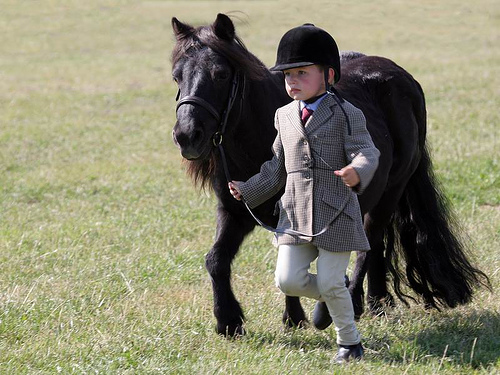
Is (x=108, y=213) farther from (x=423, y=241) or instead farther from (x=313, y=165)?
(x=313, y=165)

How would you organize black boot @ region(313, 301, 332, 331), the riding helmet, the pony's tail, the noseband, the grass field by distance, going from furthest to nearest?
the pony's tail < black boot @ region(313, 301, 332, 331) < the grass field < the noseband < the riding helmet

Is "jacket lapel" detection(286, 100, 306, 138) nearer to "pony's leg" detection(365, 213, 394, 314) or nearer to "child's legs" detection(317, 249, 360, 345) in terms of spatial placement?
"child's legs" detection(317, 249, 360, 345)

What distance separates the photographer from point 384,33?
86.9 feet

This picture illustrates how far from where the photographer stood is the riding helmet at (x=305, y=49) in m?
4.15

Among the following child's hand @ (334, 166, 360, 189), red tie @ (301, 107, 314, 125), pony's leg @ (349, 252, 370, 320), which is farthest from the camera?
pony's leg @ (349, 252, 370, 320)

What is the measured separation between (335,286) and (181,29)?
5.70 feet

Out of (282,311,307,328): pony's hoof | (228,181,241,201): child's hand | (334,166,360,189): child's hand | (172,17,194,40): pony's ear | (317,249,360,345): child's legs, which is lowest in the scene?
(282,311,307,328): pony's hoof

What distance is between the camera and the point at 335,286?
166 inches

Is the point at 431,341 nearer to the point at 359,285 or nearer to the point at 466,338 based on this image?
the point at 466,338

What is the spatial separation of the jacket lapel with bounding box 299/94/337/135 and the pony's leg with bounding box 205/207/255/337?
92cm

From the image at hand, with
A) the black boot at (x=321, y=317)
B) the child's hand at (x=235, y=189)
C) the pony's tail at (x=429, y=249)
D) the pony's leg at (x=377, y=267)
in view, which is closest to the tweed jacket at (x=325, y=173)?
the child's hand at (x=235, y=189)

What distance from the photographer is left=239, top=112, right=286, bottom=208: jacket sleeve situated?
14.6ft

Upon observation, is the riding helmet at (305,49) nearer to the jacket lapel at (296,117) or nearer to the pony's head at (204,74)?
the jacket lapel at (296,117)

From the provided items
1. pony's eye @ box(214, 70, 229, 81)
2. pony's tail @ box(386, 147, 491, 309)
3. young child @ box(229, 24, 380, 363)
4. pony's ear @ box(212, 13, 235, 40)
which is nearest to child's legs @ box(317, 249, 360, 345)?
young child @ box(229, 24, 380, 363)
